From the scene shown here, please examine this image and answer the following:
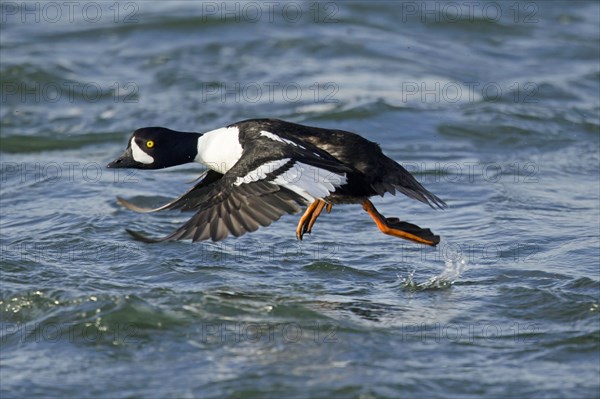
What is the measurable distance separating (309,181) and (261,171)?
1.19ft

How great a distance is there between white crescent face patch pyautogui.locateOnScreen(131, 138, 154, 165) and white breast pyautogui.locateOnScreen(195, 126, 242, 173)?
0.41m

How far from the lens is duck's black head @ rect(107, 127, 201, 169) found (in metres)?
8.73

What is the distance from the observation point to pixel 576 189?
11047 mm

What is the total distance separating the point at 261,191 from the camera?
24.6 feet

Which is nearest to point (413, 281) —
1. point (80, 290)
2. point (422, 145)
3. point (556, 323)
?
point (556, 323)

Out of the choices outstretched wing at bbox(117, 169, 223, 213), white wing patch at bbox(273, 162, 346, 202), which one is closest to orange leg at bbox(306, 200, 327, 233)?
outstretched wing at bbox(117, 169, 223, 213)

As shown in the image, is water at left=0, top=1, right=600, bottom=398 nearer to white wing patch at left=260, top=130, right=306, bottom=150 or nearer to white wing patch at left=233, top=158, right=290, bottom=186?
white wing patch at left=233, top=158, right=290, bottom=186

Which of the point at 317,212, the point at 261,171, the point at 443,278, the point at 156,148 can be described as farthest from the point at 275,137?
the point at 443,278

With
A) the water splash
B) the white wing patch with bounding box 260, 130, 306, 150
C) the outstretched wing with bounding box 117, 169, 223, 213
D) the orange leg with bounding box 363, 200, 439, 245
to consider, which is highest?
the white wing patch with bounding box 260, 130, 306, 150

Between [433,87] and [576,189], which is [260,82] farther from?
[576,189]

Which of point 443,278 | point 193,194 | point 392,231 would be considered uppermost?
point 193,194

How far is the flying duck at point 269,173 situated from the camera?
7.42 m

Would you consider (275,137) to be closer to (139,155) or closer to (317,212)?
(317,212)

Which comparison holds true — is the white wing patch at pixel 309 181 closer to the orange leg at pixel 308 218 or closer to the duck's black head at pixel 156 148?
the orange leg at pixel 308 218
